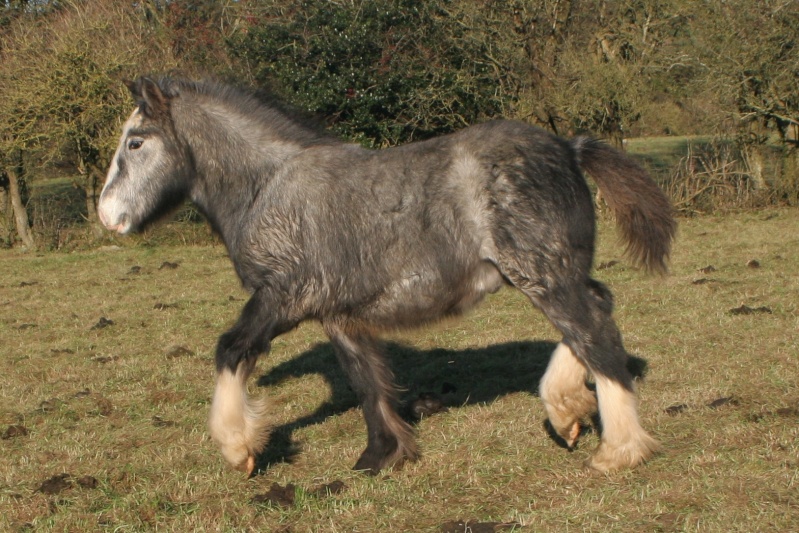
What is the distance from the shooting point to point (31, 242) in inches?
752

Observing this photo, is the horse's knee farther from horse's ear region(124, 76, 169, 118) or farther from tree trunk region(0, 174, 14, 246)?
tree trunk region(0, 174, 14, 246)

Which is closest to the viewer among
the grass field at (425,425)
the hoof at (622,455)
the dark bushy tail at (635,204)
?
the grass field at (425,425)

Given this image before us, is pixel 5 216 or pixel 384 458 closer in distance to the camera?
pixel 384 458

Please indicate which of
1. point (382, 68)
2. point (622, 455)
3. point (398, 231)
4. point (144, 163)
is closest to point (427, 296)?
point (398, 231)

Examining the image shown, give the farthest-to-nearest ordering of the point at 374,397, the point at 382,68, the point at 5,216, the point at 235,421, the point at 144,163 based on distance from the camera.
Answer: the point at 5,216 → the point at 382,68 → the point at 374,397 → the point at 144,163 → the point at 235,421

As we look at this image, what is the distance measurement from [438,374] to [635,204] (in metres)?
3.10

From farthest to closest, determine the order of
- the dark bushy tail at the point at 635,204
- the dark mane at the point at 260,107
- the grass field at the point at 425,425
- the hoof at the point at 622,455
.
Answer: the dark mane at the point at 260,107 → the dark bushy tail at the point at 635,204 → the hoof at the point at 622,455 → the grass field at the point at 425,425

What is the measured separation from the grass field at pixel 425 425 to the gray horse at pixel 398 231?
1.13ft

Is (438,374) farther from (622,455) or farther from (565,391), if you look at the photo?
(622,455)

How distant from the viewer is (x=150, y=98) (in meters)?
5.71

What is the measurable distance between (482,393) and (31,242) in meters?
14.7

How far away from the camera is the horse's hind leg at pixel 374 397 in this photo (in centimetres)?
568

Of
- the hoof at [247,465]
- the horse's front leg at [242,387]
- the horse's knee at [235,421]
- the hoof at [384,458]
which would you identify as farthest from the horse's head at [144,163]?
the hoof at [384,458]

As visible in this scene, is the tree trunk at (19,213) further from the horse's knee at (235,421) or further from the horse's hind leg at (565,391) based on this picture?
the horse's hind leg at (565,391)
